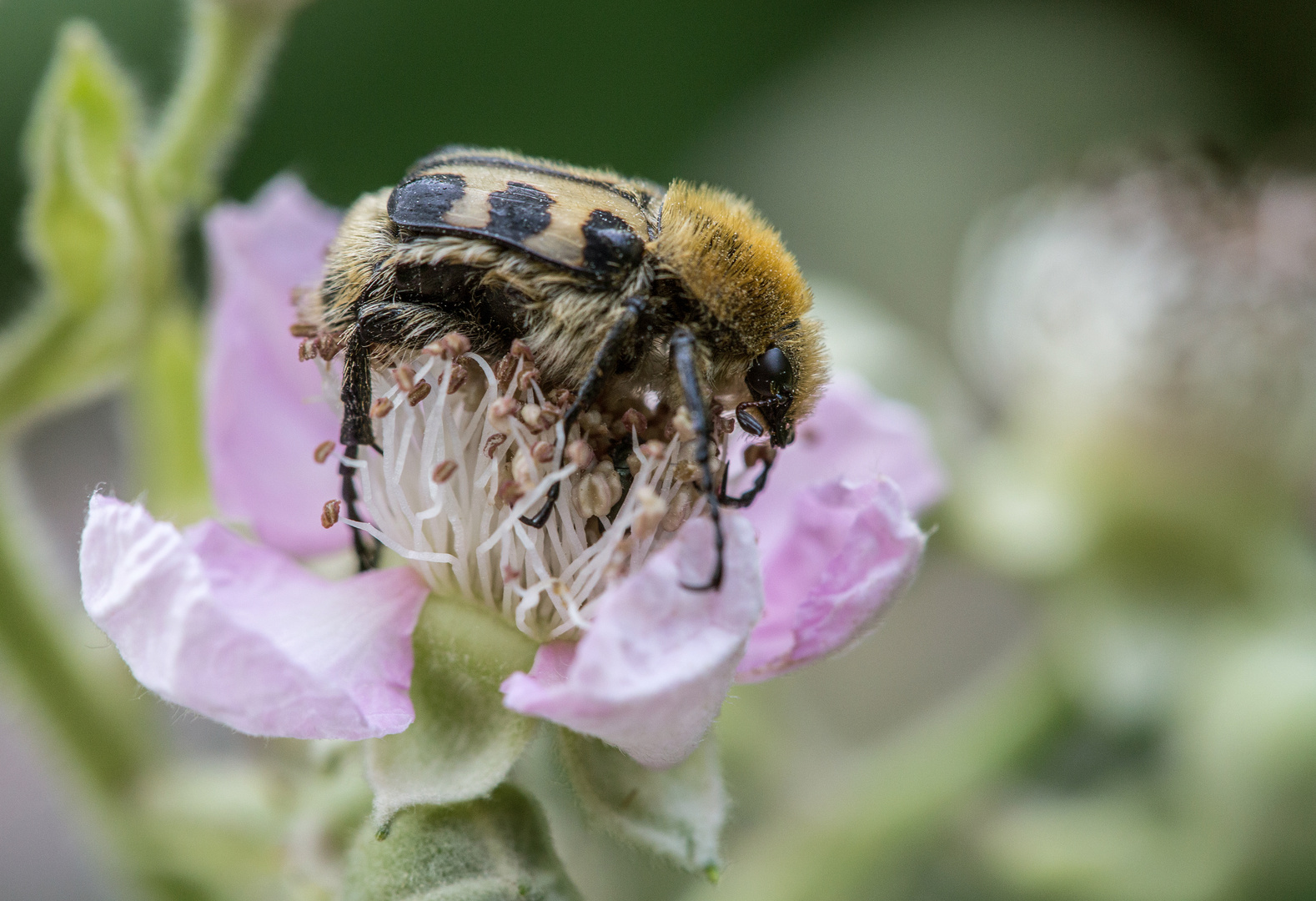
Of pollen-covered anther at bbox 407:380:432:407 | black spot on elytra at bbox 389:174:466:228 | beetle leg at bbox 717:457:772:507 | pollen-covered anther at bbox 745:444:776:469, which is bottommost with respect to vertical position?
pollen-covered anther at bbox 407:380:432:407

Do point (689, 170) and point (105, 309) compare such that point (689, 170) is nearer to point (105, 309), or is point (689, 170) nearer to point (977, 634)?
point (977, 634)

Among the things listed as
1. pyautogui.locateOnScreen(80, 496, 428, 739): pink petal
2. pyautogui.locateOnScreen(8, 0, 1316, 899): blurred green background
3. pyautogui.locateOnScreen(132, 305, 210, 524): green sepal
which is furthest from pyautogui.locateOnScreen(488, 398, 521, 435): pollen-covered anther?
pyautogui.locateOnScreen(8, 0, 1316, 899): blurred green background

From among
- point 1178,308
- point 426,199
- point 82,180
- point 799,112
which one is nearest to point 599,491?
point 426,199

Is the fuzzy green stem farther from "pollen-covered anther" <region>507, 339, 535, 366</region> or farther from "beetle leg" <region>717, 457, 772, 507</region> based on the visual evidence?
"beetle leg" <region>717, 457, 772, 507</region>

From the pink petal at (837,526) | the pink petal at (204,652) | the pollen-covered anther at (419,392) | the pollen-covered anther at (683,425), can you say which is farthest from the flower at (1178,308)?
the pink petal at (204,652)

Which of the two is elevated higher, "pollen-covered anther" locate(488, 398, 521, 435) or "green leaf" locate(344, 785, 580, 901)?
"pollen-covered anther" locate(488, 398, 521, 435)

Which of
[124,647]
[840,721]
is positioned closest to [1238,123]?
[840,721]

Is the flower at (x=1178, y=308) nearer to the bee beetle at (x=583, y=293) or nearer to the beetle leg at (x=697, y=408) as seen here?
A: the bee beetle at (x=583, y=293)

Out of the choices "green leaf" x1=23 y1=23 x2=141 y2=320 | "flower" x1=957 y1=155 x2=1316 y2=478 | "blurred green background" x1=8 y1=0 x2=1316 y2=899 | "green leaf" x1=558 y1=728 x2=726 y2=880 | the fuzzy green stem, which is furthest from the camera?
"blurred green background" x1=8 y1=0 x2=1316 y2=899
